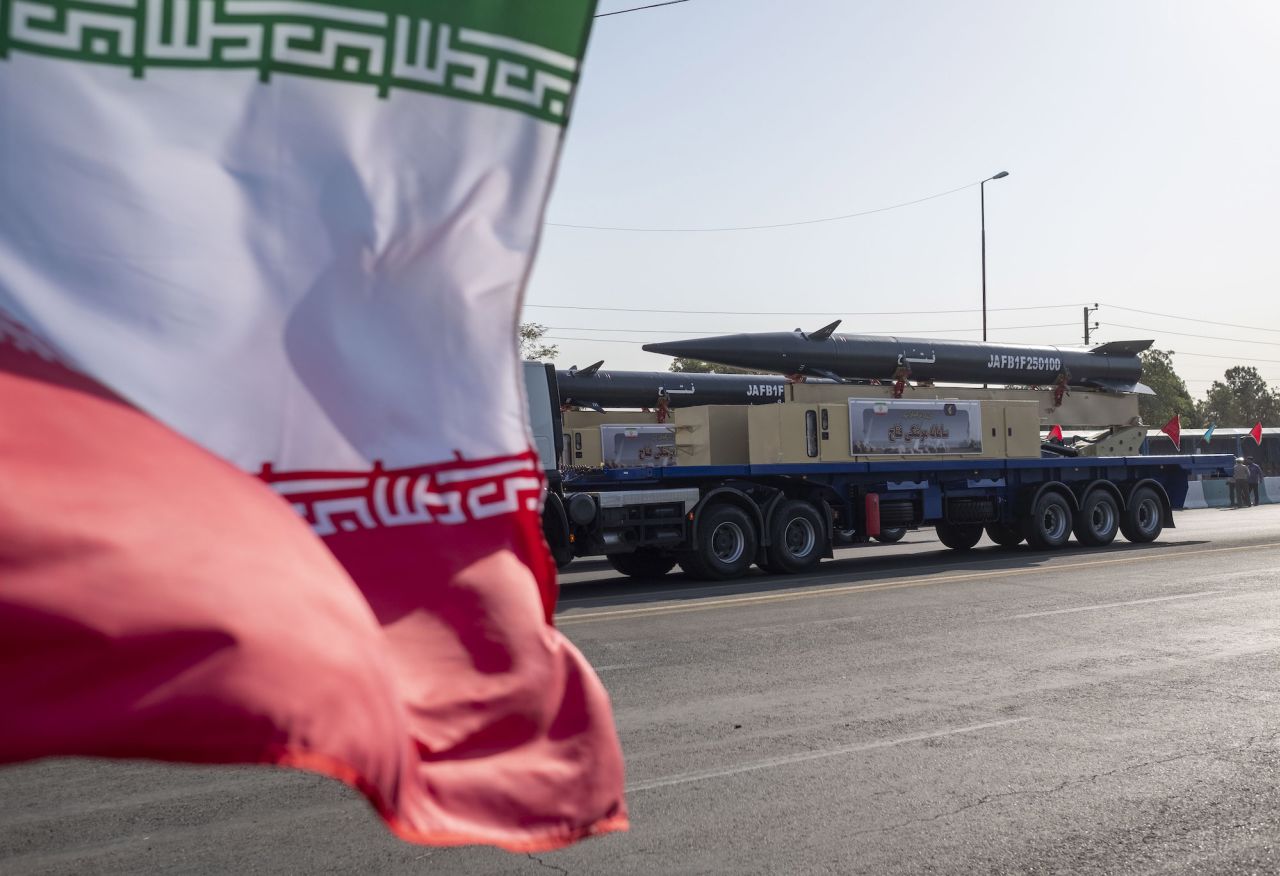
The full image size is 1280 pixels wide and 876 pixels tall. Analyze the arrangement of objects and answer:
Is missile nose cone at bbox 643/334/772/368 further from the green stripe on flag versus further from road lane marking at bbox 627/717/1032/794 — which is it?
the green stripe on flag

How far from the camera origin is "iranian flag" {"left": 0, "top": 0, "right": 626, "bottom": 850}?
1.70 m

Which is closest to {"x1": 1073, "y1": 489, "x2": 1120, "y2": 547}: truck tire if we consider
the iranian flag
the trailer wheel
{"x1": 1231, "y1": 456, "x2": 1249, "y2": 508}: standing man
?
the trailer wheel

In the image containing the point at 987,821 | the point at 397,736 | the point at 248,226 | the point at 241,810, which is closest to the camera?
the point at 397,736

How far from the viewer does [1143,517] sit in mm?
22672

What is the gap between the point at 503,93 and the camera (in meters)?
2.42

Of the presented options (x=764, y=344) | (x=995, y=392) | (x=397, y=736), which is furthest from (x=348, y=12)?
(x=995, y=392)

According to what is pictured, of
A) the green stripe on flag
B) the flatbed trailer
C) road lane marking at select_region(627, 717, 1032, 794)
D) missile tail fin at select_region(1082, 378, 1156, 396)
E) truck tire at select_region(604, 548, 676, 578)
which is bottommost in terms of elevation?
road lane marking at select_region(627, 717, 1032, 794)

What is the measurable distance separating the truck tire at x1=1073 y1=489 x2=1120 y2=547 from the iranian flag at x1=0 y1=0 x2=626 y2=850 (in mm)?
20761

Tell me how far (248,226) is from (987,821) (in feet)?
15.1

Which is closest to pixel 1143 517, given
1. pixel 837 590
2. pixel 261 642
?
pixel 837 590

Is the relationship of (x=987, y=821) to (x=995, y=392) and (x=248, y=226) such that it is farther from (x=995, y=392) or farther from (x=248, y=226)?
(x=995, y=392)

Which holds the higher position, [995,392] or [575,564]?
[995,392]

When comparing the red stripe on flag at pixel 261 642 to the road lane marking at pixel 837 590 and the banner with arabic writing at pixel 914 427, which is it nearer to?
the road lane marking at pixel 837 590

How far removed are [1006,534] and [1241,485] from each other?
21981mm
